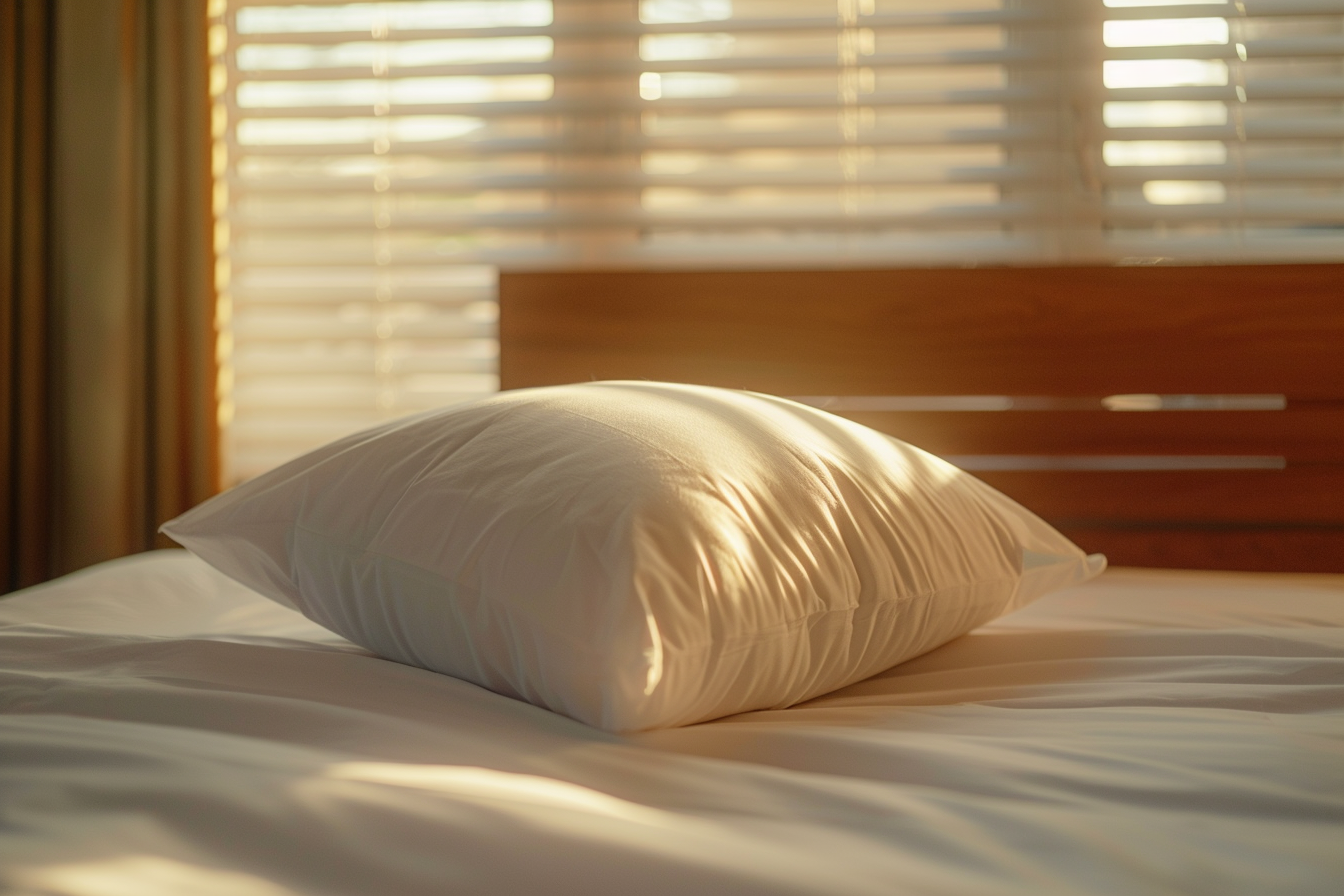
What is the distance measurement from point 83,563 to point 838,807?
1.79 m

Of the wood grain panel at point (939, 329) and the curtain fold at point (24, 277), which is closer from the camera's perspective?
the wood grain panel at point (939, 329)

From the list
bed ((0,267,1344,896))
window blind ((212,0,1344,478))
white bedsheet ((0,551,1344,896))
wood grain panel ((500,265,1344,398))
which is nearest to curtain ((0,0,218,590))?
window blind ((212,0,1344,478))

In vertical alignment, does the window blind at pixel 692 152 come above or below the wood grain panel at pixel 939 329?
above

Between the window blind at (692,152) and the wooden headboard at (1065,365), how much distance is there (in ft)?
0.99

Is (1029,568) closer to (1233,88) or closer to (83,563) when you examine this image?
(1233,88)

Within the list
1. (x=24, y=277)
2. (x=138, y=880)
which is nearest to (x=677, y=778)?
(x=138, y=880)

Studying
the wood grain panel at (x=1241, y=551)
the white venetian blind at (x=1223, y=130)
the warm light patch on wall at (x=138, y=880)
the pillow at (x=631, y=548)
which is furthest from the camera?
the white venetian blind at (x=1223, y=130)

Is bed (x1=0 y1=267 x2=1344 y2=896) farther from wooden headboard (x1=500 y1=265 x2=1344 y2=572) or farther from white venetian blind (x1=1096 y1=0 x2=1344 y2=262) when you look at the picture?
white venetian blind (x1=1096 y1=0 x2=1344 y2=262)

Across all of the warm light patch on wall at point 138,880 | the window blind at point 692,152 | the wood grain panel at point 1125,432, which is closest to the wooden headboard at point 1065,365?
the wood grain panel at point 1125,432

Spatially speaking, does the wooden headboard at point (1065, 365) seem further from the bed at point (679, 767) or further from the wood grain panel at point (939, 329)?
the bed at point (679, 767)

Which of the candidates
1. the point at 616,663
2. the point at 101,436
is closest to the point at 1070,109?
the point at 616,663

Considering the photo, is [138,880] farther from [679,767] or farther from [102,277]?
[102,277]

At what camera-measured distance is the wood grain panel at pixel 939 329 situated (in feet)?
5.21

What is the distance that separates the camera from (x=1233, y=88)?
6.11ft
